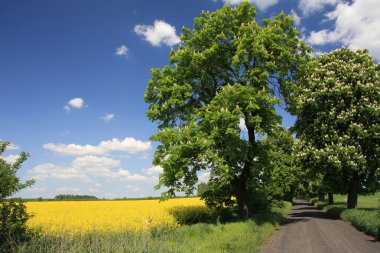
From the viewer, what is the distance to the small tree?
44.6 ft

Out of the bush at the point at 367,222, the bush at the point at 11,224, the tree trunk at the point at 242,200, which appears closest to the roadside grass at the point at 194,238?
the bush at the point at 11,224

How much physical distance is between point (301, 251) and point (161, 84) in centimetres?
1639

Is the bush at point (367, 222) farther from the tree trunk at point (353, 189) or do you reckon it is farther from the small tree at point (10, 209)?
the small tree at point (10, 209)

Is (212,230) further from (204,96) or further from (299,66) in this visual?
(299,66)

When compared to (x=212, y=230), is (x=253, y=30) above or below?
above

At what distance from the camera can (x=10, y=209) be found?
46.3ft

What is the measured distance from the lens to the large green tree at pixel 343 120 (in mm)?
33656

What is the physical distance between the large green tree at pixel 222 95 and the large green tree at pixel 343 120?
6.37 meters

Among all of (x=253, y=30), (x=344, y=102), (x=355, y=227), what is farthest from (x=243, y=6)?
(x=355, y=227)

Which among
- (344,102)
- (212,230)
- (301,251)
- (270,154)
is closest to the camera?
(301,251)

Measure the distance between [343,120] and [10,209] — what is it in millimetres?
29833

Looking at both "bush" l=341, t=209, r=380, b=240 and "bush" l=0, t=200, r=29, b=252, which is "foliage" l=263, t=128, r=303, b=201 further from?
"bush" l=0, t=200, r=29, b=252

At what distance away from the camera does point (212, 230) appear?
2172cm

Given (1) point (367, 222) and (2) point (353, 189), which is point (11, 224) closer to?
(1) point (367, 222)
